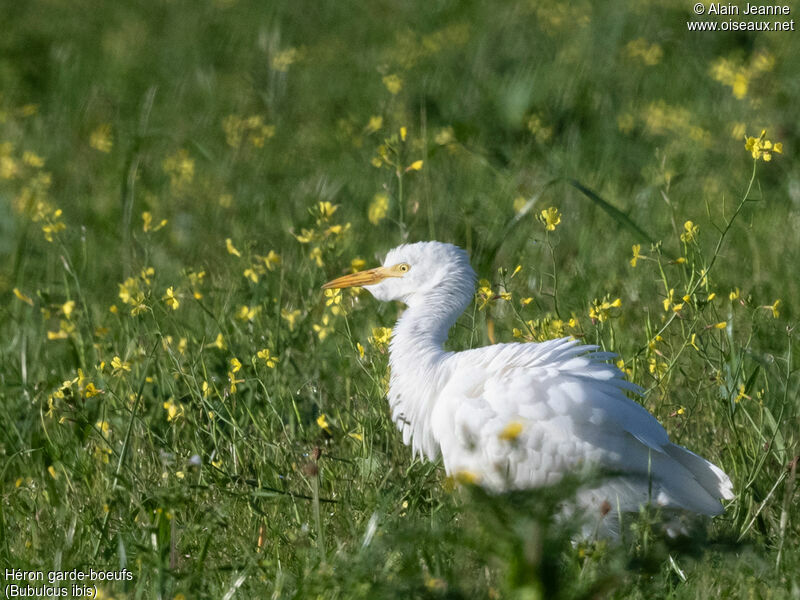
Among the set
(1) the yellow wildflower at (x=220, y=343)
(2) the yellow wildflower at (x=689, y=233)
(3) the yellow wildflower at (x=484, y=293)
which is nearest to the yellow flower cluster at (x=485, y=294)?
Result: (3) the yellow wildflower at (x=484, y=293)

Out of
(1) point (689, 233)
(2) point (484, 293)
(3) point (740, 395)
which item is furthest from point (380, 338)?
(3) point (740, 395)

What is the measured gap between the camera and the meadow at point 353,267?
2.93 meters

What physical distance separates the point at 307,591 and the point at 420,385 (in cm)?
134

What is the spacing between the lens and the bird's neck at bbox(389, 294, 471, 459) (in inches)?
146

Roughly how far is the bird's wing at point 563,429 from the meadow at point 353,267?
15 centimetres

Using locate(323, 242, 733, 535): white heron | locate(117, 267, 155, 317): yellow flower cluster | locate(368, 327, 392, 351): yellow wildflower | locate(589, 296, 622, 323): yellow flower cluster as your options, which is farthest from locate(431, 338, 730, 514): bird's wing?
locate(117, 267, 155, 317): yellow flower cluster

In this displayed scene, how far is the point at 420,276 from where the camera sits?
4.05 meters

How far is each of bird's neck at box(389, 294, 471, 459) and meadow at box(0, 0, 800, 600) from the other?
10 cm

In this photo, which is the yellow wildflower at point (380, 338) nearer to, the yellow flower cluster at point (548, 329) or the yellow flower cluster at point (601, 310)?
the yellow flower cluster at point (548, 329)

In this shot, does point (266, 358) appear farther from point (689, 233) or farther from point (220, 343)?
point (689, 233)

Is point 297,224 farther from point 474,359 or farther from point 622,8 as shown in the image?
point 622,8

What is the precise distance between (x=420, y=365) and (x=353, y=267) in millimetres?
1139

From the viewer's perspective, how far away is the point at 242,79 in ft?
27.0

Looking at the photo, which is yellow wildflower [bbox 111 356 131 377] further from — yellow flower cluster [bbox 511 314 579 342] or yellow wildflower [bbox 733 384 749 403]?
yellow wildflower [bbox 733 384 749 403]
